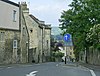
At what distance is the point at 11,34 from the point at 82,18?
10972 millimetres

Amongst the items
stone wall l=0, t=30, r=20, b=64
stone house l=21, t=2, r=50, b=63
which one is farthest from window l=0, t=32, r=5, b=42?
stone house l=21, t=2, r=50, b=63

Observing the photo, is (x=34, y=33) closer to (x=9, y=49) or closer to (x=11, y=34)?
(x=11, y=34)

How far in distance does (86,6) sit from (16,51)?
511 inches

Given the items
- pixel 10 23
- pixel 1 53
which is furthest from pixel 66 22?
pixel 1 53

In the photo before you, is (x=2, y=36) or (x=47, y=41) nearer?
(x=2, y=36)

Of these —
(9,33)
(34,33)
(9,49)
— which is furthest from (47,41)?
(9,49)

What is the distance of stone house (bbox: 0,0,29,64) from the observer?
4619 centimetres

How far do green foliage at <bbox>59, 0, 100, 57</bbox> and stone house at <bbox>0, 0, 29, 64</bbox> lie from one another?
7717 mm

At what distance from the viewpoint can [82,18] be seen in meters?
48.4

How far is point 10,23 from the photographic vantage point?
49000 mm

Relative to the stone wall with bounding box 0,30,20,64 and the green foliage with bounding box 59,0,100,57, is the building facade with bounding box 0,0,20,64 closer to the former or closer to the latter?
the stone wall with bounding box 0,30,20,64

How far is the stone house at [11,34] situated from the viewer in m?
46.2

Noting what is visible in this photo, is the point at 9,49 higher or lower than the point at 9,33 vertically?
lower

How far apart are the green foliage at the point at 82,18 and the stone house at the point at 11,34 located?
7717 mm
